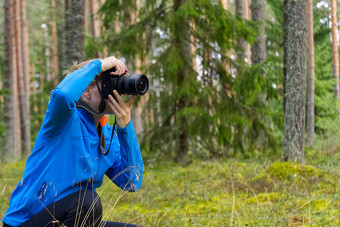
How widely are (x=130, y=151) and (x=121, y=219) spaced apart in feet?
7.49

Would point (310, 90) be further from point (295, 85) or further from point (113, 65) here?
point (113, 65)

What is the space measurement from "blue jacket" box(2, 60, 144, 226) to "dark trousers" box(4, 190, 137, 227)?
0.11ft

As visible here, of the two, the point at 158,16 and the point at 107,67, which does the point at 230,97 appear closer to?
the point at 158,16

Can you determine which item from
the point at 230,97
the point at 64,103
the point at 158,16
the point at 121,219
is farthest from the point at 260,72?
the point at 64,103

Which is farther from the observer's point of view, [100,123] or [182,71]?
[182,71]

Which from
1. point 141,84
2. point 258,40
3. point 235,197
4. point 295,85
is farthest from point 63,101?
point 258,40

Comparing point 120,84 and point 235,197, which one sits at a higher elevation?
point 120,84

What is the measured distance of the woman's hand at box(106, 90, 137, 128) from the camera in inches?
97.3

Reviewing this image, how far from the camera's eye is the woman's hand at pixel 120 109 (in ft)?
8.11

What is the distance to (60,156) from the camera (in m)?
2.22

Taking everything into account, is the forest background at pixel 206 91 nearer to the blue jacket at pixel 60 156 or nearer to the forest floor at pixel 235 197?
the forest floor at pixel 235 197

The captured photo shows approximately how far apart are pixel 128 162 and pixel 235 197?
2734 mm

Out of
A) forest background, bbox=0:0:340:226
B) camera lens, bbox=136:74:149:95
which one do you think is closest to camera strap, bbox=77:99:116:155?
camera lens, bbox=136:74:149:95

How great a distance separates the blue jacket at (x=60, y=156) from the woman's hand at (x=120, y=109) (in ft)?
0.51
